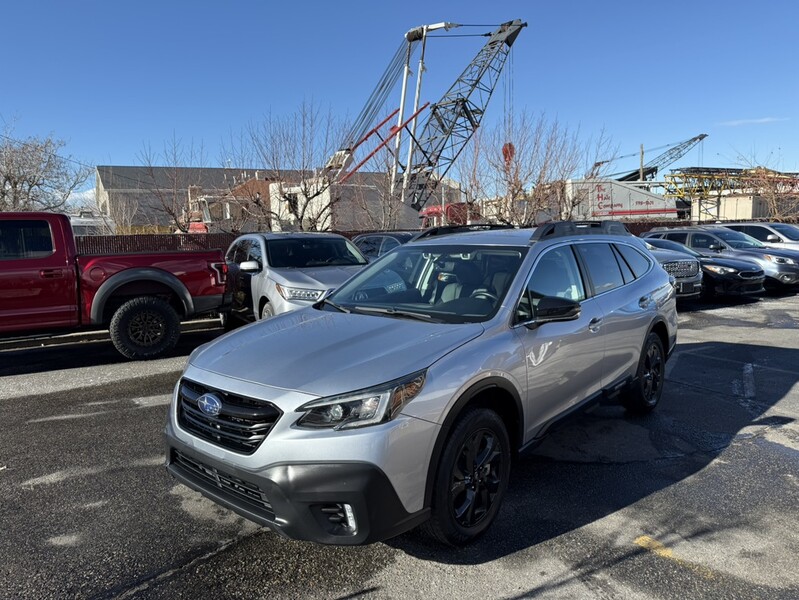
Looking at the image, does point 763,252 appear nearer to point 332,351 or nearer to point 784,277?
point 784,277

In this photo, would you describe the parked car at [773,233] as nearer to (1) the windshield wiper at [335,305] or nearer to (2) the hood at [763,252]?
(2) the hood at [763,252]

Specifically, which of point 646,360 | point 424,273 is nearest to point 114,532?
point 424,273

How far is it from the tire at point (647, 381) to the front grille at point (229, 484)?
11.2 ft

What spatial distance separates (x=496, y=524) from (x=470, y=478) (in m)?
0.50

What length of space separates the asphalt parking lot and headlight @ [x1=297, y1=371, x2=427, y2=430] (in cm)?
85

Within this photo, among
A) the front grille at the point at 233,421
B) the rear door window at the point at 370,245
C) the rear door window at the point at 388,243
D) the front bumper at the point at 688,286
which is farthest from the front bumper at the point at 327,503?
the rear door window at the point at 370,245

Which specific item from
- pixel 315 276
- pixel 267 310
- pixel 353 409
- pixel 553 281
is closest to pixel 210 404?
pixel 353 409

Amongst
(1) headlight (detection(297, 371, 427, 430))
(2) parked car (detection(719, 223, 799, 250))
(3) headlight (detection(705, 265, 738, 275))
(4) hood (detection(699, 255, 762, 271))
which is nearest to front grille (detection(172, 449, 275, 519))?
(1) headlight (detection(297, 371, 427, 430))

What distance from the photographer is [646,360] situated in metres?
5.08

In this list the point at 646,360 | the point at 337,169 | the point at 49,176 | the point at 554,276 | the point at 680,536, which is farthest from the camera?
the point at 49,176

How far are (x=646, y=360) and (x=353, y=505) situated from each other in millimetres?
3602

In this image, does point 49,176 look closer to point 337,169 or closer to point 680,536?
point 337,169

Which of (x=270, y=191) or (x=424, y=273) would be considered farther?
(x=270, y=191)

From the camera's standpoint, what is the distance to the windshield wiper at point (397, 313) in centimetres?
337
